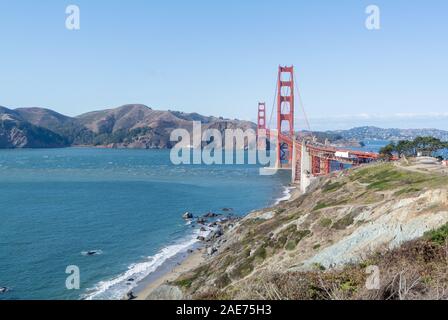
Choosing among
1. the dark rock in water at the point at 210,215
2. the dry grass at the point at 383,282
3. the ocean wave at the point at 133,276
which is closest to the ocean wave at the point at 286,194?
the dark rock in water at the point at 210,215

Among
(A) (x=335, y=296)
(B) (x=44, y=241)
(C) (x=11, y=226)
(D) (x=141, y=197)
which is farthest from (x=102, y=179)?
(A) (x=335, y=296)

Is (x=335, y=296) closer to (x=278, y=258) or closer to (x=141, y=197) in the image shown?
(x=278, y=258)

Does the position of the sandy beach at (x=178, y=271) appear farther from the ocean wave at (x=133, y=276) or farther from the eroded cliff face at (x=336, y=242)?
the eroded cliff face at (x=336, y=242)

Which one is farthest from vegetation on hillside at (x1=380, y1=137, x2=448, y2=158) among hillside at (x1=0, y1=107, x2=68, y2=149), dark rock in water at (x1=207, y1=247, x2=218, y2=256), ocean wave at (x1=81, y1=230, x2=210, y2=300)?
hillside at (x1=0, y1=107, x2=68, y2=149)

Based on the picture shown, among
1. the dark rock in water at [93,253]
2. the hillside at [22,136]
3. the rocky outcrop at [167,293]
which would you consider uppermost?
the hillside at [22,136]

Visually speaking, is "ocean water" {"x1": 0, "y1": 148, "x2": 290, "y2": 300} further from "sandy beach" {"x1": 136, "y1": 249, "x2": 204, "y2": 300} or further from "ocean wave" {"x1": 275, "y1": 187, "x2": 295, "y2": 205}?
"sandy beach" {"x1": 136, "y1": 249, "x2": 204, "y2": 300}
